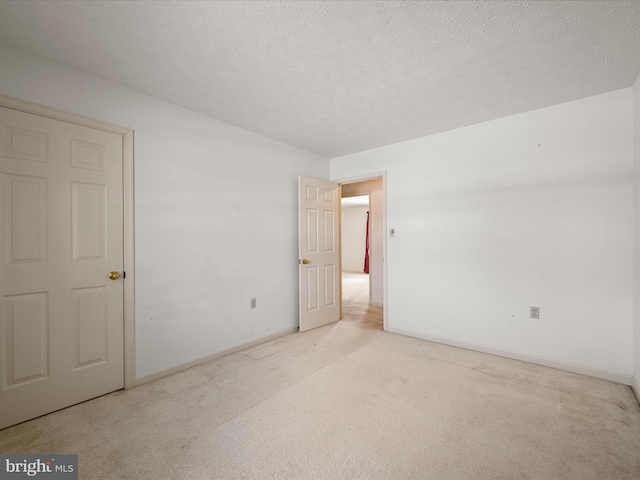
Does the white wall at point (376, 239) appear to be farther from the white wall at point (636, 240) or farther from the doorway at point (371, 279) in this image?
the white wall at point (636, 240)

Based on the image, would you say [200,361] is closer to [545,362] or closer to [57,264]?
[57,264]

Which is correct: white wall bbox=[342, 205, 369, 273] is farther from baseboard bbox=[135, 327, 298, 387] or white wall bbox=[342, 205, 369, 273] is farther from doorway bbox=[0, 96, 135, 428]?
doorway bbox=[0, 96, 135, 428]

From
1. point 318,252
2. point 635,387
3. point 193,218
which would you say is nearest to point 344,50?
point 193,218

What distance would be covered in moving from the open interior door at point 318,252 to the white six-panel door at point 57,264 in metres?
2.06

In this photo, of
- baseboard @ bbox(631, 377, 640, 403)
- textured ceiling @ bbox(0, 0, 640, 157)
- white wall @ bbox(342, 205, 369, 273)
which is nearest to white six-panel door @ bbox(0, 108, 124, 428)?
textured ceiling @ bbox(0, 0, 640, 157)

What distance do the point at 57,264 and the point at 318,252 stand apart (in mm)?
2731

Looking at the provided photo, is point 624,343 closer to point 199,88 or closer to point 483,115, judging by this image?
point 483,115

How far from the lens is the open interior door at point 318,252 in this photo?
12.4 ft

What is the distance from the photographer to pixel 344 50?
74.2 inches

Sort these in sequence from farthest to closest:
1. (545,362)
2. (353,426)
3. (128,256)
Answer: (545,362) < (128,256) < (353,426)

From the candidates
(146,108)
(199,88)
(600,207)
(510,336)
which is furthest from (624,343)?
(146,108)

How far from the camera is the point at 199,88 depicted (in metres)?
2.36

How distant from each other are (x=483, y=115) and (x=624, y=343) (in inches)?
95.0

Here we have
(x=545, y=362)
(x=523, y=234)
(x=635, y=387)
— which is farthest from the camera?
(x=523, y=234)
